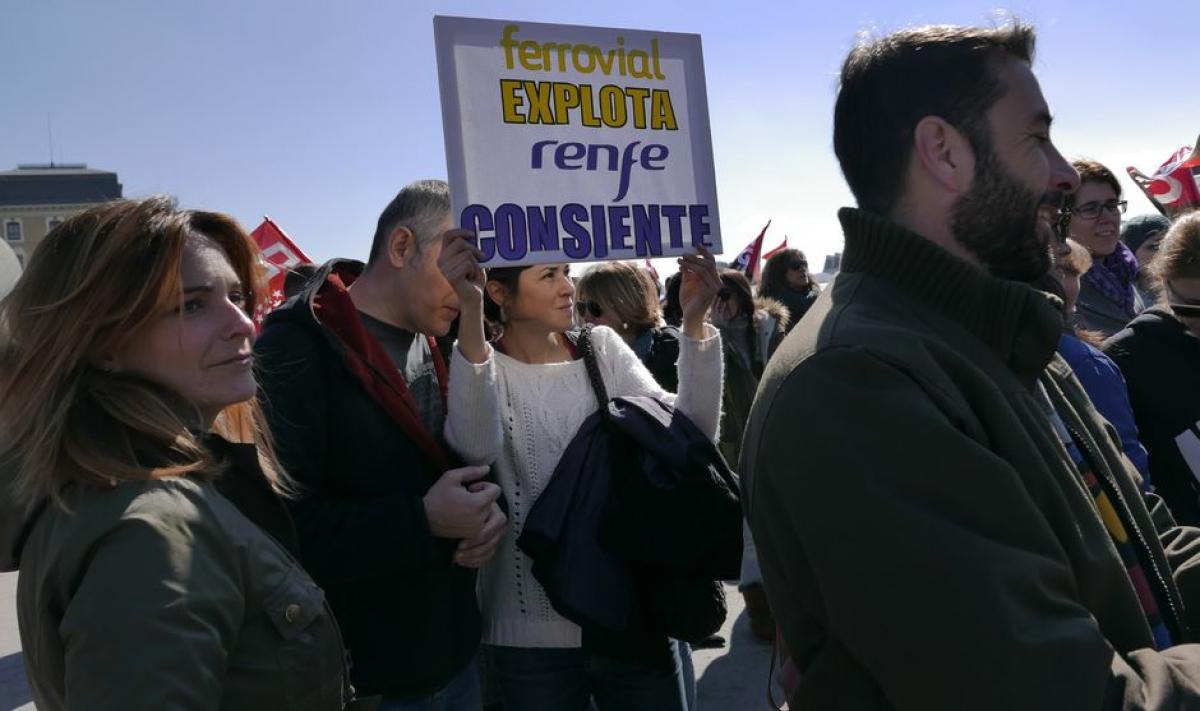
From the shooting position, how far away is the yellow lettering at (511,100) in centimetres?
226

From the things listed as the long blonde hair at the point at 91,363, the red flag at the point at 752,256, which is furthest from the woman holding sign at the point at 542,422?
the red flag at the point at 752,256

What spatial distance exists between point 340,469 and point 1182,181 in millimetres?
4418

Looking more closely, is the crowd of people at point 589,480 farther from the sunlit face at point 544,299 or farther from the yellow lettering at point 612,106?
the yellow lettering at point 612,106

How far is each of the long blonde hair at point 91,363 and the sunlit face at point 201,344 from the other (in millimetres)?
25

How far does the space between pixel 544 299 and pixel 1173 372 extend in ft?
6.29

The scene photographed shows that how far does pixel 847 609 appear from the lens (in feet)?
3.76

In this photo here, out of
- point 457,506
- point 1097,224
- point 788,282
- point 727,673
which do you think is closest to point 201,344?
point 457,506

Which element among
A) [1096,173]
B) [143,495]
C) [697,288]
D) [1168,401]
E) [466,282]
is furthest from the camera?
[1096,173]

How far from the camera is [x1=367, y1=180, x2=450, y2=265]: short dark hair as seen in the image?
2385mm

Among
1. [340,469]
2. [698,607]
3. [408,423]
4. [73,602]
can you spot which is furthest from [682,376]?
[73,602]

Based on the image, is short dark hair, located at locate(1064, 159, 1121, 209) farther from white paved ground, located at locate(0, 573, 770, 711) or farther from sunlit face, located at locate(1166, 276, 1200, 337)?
white paved ground, located at locate(0, 573, 770, 711)

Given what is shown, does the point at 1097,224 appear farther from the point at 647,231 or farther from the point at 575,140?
the point at 575,140

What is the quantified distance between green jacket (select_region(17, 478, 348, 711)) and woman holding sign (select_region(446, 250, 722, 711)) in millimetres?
896

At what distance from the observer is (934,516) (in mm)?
1108
